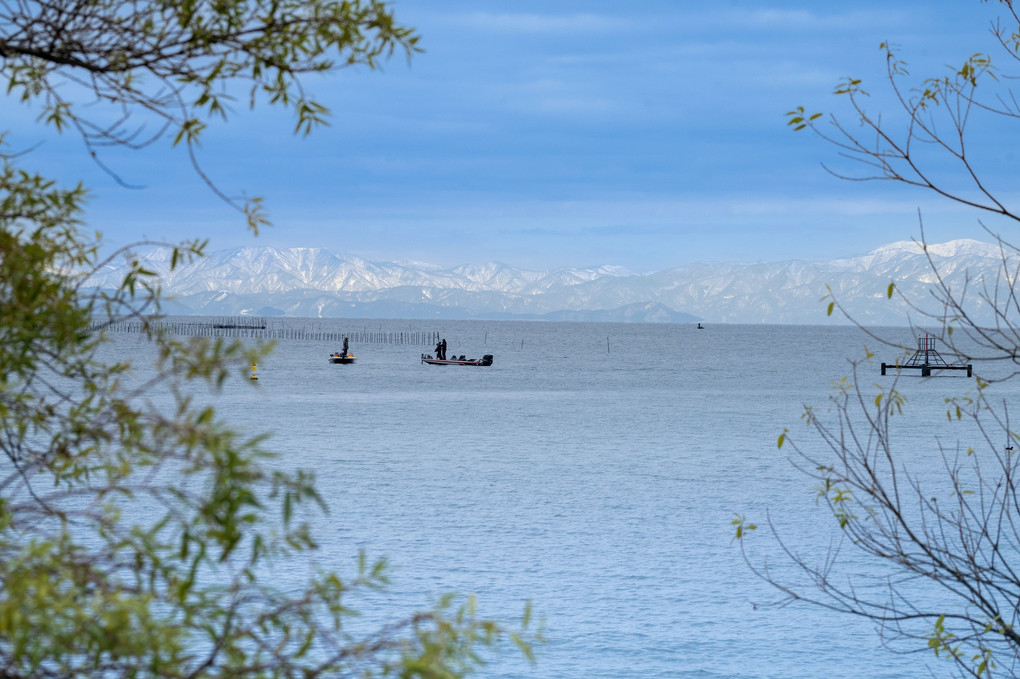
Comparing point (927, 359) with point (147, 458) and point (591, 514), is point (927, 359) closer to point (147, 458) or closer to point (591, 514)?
point (591, 514)

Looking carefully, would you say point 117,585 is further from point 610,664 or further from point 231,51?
point 610,664

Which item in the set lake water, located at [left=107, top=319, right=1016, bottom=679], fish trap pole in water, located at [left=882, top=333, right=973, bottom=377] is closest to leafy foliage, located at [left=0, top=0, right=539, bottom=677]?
lake water, located at [left=107, top=319, right=1016, bottom=679]

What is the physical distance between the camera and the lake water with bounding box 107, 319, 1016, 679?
64.2ft

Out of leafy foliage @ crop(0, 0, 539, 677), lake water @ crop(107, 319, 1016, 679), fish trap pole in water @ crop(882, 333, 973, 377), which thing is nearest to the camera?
leafy foliage @ crop(0, 0, 539, 677)

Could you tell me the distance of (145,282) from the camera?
4980 mm

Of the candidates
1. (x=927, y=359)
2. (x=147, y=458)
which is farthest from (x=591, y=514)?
(x=927, y=359)

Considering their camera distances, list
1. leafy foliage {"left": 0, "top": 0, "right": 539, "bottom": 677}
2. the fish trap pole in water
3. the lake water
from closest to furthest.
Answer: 1. leafy foliage {"left": 0, "top": 0, "right": 539, "bottom": 677}
2. the fish trap pole in water
3. the lake water

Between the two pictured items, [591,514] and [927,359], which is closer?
[591,514]

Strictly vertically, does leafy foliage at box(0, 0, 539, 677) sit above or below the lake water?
above

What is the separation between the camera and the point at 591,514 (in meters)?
29.7

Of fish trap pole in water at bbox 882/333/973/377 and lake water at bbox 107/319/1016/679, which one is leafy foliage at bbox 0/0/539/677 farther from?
fish trap pole in water at bbox 882/333/973/377

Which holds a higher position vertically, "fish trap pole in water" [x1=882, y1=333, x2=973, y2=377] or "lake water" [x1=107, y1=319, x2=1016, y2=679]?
"fish trap pole in water" [x1=882, y1=333, x2=973, y2=377]

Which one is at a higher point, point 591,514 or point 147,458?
point 147,458

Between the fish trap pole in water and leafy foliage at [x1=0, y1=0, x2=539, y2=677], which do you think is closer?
leafy foliage at [x1=0, y1=0, x2=539, y2=677]
